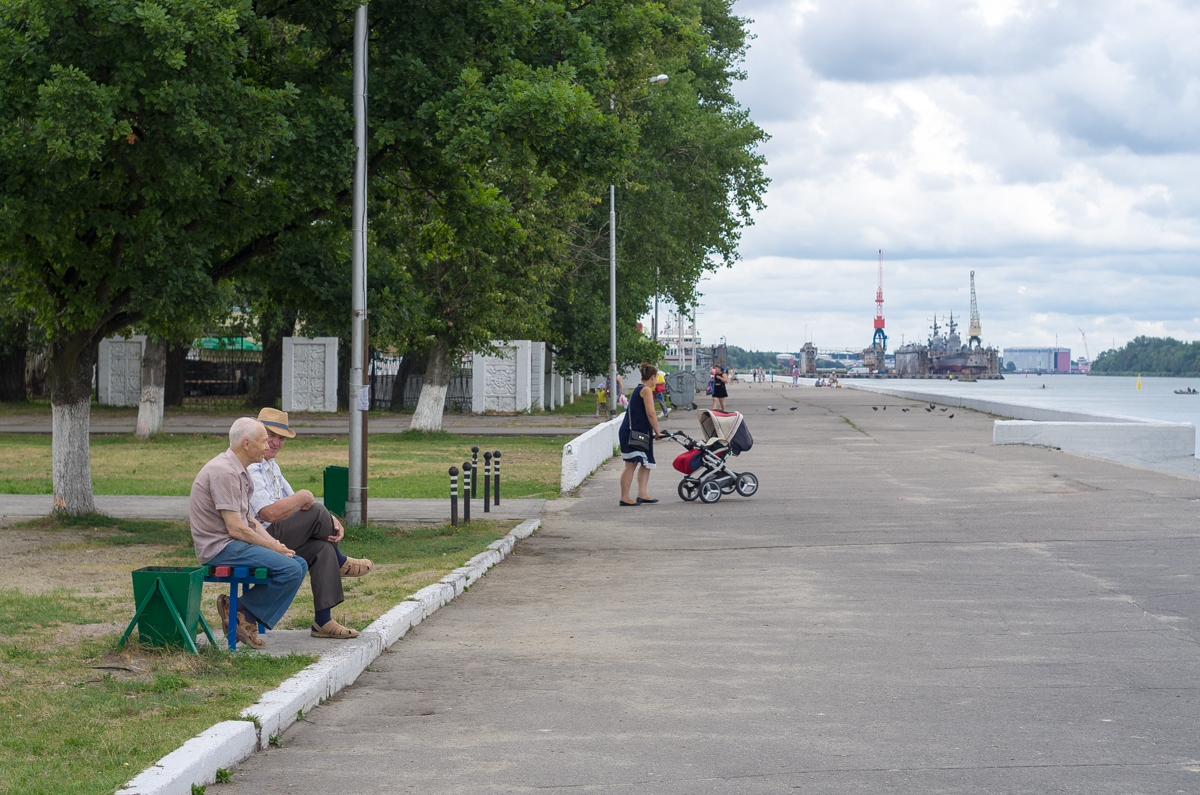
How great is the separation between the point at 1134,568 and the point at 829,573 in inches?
109

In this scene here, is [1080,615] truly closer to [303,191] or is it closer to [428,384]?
[303,191]

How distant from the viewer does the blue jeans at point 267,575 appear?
7.39 metres

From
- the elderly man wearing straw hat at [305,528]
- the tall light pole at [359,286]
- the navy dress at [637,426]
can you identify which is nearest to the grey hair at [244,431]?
the elderly man wearing straw hat at [305,528]

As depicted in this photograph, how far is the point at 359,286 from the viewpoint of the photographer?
44.5ft

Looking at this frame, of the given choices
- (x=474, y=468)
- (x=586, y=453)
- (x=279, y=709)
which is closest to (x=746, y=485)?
(x=586, y=453)

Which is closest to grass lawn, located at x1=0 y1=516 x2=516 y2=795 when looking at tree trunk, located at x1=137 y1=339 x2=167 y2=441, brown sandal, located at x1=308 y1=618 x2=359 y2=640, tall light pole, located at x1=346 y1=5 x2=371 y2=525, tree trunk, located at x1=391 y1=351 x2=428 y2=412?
brown sandal, located at x1=308 y1=618 x2=359 y2=640

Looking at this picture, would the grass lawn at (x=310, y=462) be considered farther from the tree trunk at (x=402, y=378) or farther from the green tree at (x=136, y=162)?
the tree trunk at (x=402, y=378)

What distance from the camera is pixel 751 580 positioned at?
434 inches

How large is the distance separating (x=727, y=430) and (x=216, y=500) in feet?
36.7

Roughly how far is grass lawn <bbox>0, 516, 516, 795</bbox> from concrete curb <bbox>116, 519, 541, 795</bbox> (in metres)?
0.11

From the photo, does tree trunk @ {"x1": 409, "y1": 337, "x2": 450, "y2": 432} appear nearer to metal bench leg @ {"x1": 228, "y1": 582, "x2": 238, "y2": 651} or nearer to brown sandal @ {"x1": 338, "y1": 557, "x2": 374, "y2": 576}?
brown sandal @ {"x1": 338, "y1": 557, "x2": 374, "y2": 576}

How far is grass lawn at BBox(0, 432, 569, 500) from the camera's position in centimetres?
1917

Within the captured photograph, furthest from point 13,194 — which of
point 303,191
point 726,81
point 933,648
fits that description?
point 726,81

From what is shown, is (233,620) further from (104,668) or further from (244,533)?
(104,668)
